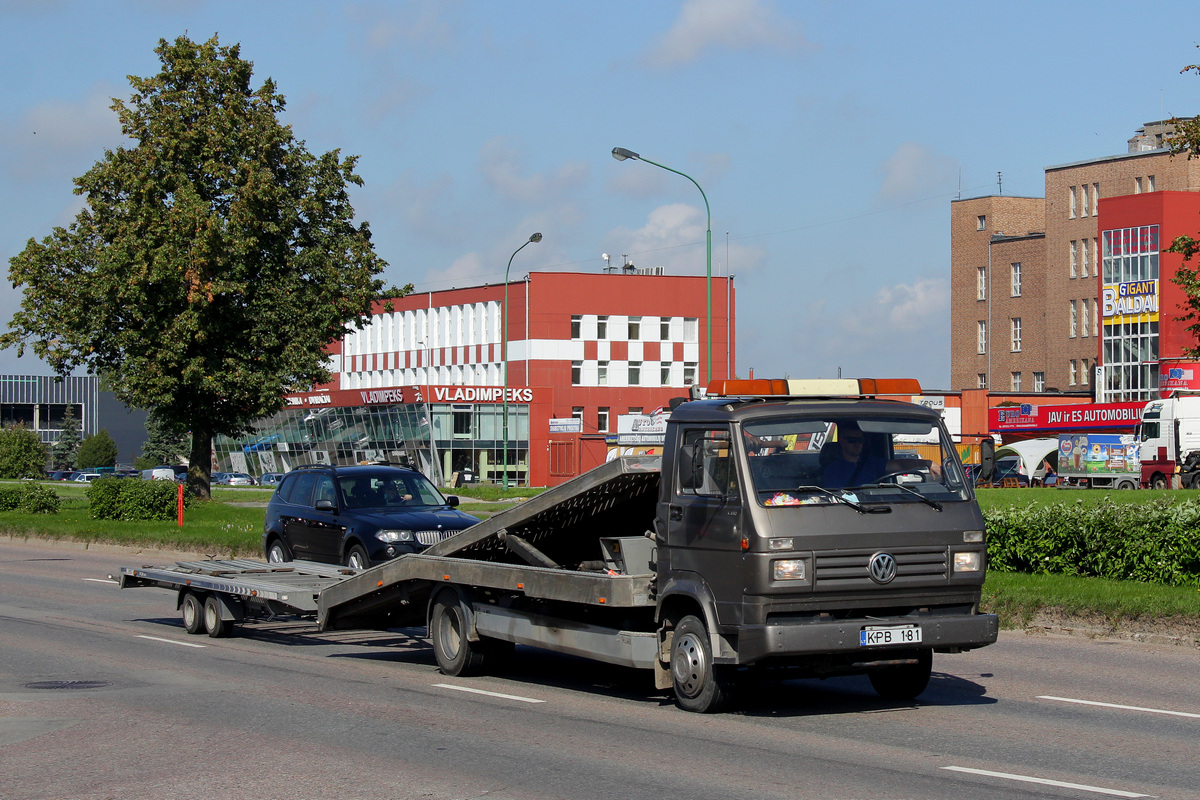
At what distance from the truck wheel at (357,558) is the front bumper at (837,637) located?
9.53 m

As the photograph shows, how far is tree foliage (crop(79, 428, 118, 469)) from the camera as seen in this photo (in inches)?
4684

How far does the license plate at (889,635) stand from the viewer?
852 centimetres

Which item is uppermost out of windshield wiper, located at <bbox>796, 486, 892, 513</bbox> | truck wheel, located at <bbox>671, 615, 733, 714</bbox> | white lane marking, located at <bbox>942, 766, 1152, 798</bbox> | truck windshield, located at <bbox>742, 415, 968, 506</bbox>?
truck windshield, located at <bbox>742, 415, 968, 506</bbox>

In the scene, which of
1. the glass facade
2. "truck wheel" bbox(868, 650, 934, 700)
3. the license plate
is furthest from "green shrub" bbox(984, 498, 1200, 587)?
the glass facade

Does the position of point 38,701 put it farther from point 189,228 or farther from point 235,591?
point 189,228

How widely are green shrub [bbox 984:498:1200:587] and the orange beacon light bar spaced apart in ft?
24.1

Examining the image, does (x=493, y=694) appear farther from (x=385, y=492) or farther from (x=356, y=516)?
(x=385, y=492)

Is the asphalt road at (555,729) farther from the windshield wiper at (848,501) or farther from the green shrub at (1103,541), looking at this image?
the green shrub at (1103,541)

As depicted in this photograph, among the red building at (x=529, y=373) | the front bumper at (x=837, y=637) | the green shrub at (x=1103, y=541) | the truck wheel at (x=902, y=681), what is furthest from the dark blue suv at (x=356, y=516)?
the red building at (x=529, y=373)

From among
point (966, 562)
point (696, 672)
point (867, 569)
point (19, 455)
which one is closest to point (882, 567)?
point (867, 569)

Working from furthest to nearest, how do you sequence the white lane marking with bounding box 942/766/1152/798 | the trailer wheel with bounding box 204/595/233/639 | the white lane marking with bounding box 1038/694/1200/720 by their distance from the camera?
the trailer wheel with bounding box 204/595/233/639, the white lane marking with bounding box 1038/694/1200/720, the white lane marking with bounding box 942/766/1152/798

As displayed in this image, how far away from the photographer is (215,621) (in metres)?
14.0

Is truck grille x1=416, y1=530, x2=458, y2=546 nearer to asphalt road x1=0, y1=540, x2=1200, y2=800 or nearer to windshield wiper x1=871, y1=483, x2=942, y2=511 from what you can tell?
asphalt road x1=0, y1=540, x2=1200, y2=800

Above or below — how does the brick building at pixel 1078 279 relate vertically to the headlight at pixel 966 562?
above
